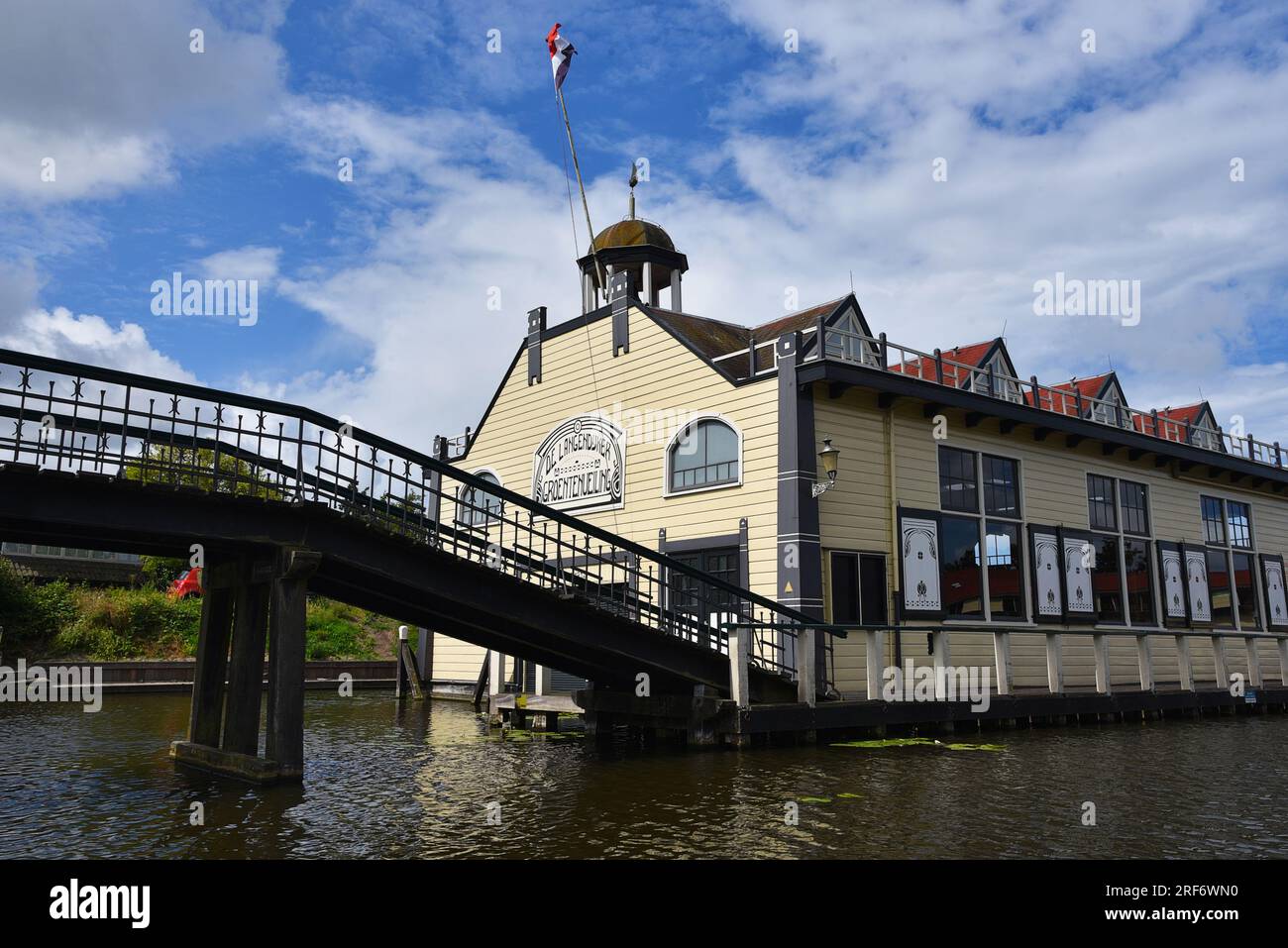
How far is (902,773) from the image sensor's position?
12.4 m

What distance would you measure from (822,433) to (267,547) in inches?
408

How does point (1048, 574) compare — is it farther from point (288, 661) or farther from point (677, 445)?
point (288, 661)

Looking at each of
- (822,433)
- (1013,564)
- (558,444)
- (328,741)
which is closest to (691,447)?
(822,433)

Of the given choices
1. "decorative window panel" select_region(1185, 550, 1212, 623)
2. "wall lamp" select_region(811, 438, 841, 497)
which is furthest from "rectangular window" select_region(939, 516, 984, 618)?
"decorative window panel" select_region(1185, 550, 1212, 623)

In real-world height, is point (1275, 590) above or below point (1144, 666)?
above

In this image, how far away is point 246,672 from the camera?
491 inches

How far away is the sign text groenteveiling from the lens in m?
22.7

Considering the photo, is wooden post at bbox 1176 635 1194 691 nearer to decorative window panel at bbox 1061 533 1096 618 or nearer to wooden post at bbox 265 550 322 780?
decorative window panel at bbox 1061 533 1096 618

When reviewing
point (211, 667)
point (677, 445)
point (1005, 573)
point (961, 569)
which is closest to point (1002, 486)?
point (1005, 573)

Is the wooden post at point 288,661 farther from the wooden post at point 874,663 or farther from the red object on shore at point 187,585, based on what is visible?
the red object on shore at point 187,585

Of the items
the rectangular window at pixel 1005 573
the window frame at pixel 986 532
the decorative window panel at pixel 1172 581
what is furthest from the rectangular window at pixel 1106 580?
the rectangular window at pixel 1005 573

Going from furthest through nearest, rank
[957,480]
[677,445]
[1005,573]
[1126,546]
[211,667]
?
[1126,546] < [1005,573] < [677,445] < [957,480] < [211,667]

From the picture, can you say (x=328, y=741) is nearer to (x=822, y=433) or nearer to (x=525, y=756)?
(x=525, y=756)

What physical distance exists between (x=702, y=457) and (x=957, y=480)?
5.38m
